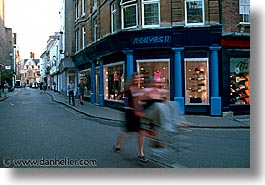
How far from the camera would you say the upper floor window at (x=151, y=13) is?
1301 centimetres

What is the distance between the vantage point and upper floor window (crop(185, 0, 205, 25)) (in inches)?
489

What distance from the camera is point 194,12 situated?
41.1 ft

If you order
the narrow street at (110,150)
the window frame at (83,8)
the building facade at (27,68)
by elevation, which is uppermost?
the window frame at (83,8)

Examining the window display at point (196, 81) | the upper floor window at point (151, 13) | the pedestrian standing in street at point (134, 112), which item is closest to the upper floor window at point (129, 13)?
the upper floor window at point (151, 13)

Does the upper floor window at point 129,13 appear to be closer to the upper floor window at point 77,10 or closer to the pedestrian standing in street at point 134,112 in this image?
the pedestrian standing in street at point 134,112

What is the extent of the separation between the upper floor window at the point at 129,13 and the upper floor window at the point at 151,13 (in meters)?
0.39

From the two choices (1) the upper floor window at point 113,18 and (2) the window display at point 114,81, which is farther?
(1) the upper floor window at point 113,18

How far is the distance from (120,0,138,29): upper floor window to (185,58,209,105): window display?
8.96 feet

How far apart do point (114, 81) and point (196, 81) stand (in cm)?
385

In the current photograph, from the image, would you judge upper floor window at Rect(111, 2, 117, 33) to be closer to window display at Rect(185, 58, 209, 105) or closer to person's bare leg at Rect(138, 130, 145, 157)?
window display at Rect(185, 58, 209, 105)

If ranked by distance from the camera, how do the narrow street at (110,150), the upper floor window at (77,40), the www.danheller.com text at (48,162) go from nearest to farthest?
the www.danheller.com text at (48,162) < the narrow street at (110,150) < the upper floor window at (77,40)

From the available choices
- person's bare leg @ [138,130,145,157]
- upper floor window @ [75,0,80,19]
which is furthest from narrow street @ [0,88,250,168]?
upper floor window @ [75,0,80,19]

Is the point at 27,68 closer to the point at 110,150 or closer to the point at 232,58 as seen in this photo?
the point at 232,58

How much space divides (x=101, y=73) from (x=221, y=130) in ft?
Answer: 27.0
